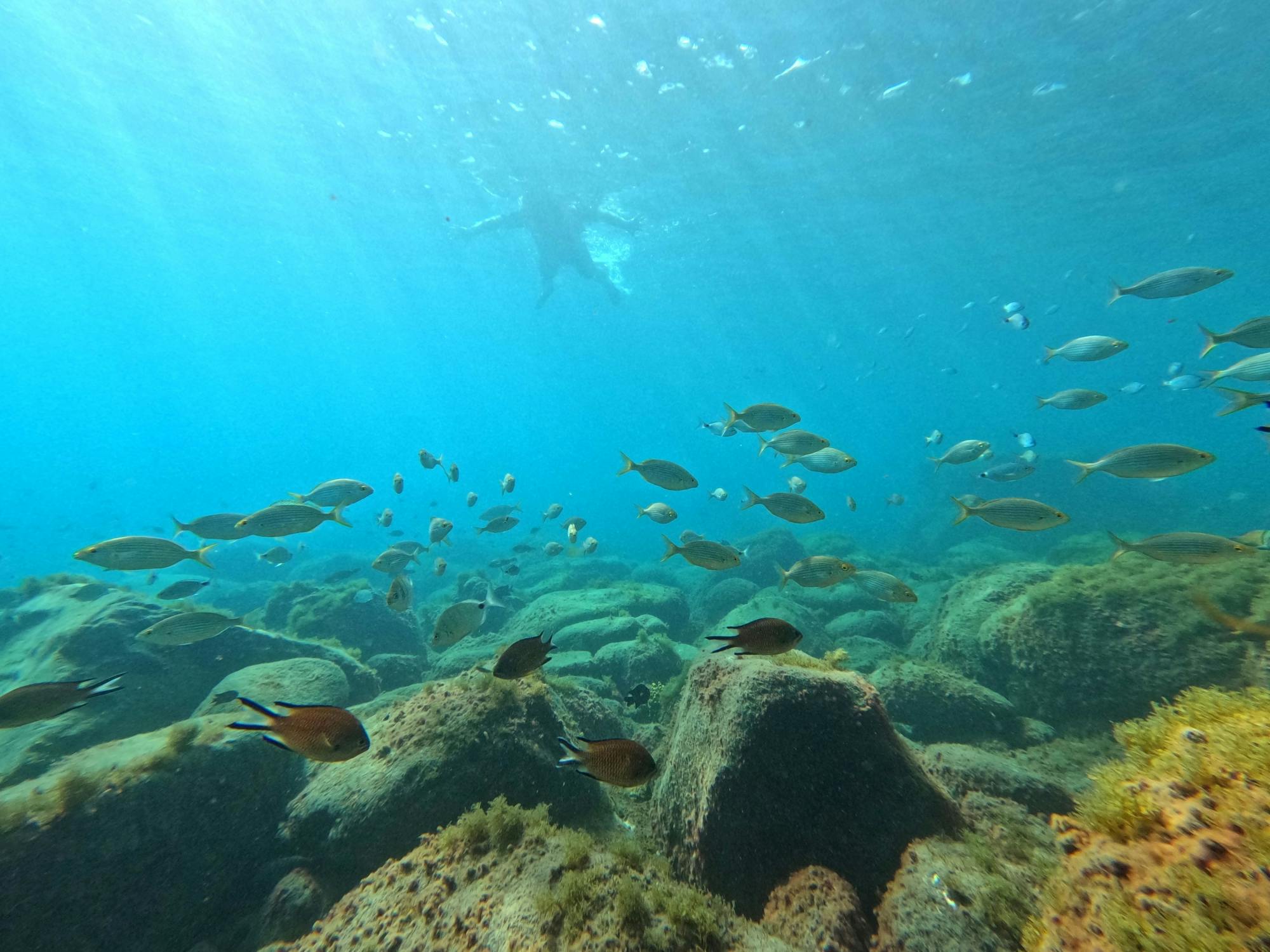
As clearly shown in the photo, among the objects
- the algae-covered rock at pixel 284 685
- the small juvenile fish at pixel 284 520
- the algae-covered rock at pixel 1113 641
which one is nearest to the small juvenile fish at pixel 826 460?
the algae-covered rock at pixel 1113 641

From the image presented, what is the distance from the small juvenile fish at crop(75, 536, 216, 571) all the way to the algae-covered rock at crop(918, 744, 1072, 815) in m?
7.92

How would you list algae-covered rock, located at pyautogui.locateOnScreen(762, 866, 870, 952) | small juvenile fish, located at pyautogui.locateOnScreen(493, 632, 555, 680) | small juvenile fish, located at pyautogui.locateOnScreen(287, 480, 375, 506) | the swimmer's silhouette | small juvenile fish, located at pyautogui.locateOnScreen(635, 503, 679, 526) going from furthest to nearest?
the swimmer's silhouette, small juvenile fish, located at pyautogui.locateOnScreen(635, 503, 679, 526), small juvenile fish, located at pyautogui.locateOnScreen(287, 480, 375, 506), small juvenile fish, located at pyautogui.locateOnScreen(493, 632, 555, 680), algae-covered rock, located at pyautogui.locateOnScreen(762, 866, 870, 952)

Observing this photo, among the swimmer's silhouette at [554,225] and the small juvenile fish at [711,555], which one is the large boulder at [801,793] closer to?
the small juvenile fish at [711,555]

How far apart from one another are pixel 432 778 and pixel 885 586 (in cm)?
607

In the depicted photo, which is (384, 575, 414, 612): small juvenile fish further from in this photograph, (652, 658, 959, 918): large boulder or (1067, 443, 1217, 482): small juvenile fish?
(1067, 443, 1217, 482): small juvenile fish

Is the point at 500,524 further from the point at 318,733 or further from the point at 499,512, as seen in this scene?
the point at 318,733

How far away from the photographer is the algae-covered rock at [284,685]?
19.6 feet

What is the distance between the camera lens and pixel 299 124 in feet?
100

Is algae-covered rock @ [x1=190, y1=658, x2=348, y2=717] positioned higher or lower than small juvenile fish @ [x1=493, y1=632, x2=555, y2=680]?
lower

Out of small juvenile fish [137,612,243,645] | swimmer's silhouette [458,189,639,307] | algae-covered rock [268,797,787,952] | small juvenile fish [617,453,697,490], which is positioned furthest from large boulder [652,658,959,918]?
swimmer's silhouette [458,189,639,307]

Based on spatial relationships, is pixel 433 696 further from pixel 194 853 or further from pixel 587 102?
pixel 587 102

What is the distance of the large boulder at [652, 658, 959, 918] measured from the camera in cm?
311

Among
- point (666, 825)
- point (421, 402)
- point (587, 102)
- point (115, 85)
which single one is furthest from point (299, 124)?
point (421, 402)

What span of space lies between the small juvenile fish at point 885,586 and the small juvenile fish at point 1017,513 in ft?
4.50
